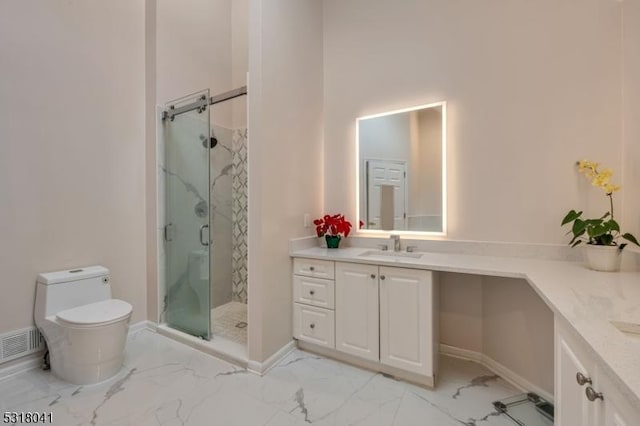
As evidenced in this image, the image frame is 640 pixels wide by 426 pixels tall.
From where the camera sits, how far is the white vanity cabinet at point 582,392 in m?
0.65

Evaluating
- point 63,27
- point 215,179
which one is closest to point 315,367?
point 215,179

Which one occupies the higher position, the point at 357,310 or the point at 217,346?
the point at 357,310

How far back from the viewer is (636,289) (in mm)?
1222

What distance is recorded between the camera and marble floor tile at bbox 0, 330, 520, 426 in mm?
1531

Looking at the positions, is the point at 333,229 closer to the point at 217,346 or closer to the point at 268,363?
the point at 268,363

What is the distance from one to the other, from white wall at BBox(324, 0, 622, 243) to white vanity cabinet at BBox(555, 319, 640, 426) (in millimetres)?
1092

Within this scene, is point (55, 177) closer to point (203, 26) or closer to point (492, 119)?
point (203, 26)

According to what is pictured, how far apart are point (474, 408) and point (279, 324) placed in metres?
1.36

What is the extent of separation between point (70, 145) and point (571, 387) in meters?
3.29

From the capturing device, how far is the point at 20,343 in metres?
1.92

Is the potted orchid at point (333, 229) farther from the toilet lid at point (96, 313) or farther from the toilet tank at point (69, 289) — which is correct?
the toilet tank at point (69, 289)

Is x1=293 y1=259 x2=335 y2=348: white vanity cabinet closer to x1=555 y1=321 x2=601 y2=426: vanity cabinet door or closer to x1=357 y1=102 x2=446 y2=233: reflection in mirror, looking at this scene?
x1=357 y1=102 x2=446 y2=233: reflection in mirror

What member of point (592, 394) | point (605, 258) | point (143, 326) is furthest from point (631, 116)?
point (143, 326)

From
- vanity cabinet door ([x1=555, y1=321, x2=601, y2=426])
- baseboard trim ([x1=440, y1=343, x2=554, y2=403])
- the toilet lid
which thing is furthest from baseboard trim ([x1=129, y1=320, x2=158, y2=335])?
vanity cabinet door ([x1=555, y1=321, x2=601, y2=426])
